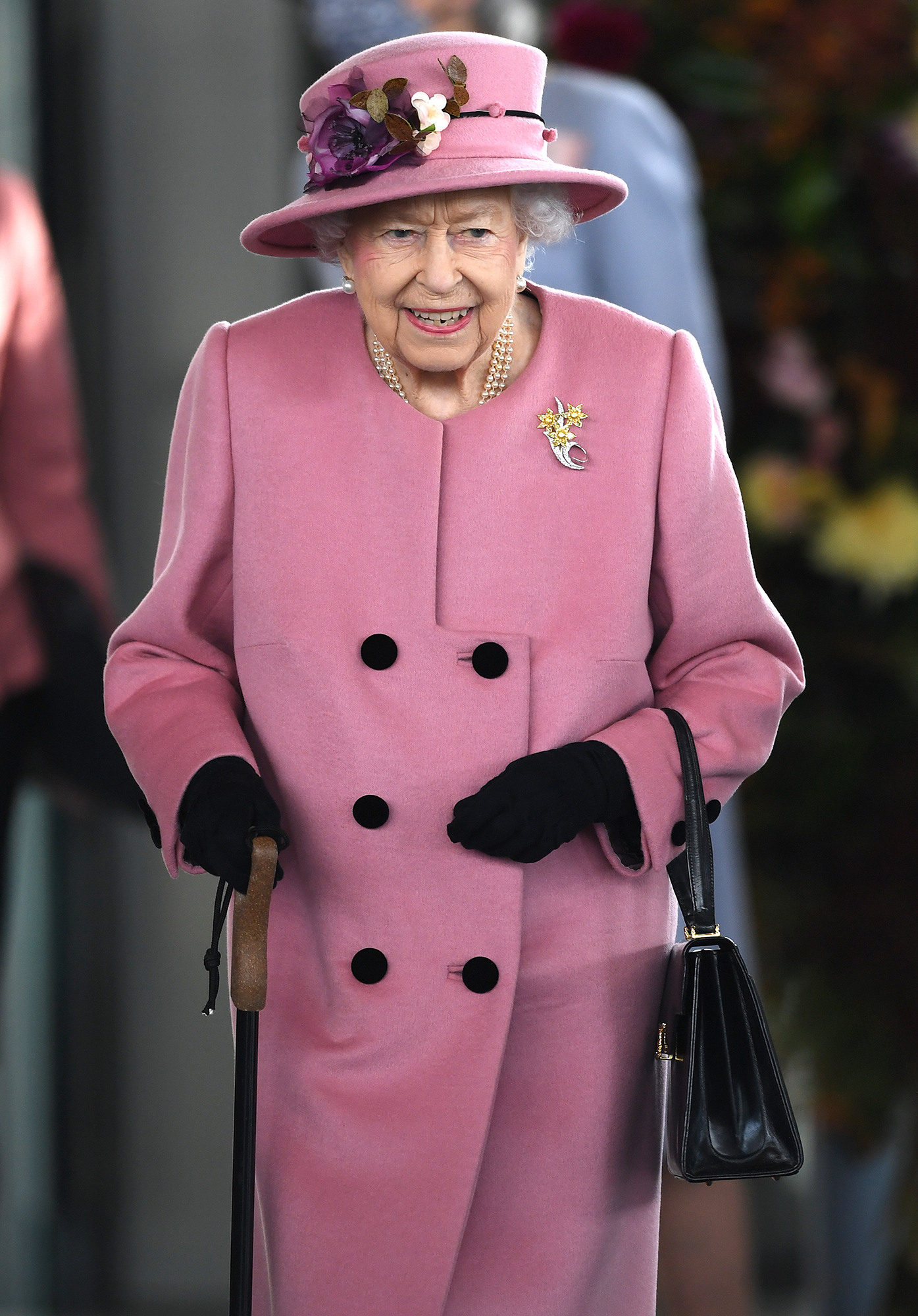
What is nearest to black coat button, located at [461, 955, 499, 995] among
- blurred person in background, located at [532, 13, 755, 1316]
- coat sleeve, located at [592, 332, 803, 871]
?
coat sleeve, located at [592, 332, 803, 871]

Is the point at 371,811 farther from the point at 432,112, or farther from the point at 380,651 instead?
the point at 432,112

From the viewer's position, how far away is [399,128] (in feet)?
3.61

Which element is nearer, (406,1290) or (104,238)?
(406,1290)

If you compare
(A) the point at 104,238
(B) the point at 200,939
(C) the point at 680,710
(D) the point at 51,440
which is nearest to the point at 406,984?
(C) the point at 680,710

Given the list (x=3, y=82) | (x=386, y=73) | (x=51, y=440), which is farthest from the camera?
(x=3, y=82)

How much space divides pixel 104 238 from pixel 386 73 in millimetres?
1869

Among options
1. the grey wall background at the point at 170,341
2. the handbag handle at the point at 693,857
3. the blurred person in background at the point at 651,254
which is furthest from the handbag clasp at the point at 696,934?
the grey wall background at the point at 170,341

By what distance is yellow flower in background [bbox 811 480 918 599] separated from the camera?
2.65m

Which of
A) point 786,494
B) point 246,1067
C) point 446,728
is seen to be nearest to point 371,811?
point 446,728

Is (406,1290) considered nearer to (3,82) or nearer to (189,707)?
(189,707)

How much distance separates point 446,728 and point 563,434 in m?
0.22

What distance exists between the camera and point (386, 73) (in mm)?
1131

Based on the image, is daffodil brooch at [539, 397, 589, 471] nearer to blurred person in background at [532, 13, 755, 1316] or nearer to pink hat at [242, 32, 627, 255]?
pink hat at [242, 32, 627, 255]

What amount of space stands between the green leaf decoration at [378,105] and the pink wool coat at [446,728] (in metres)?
0.18
